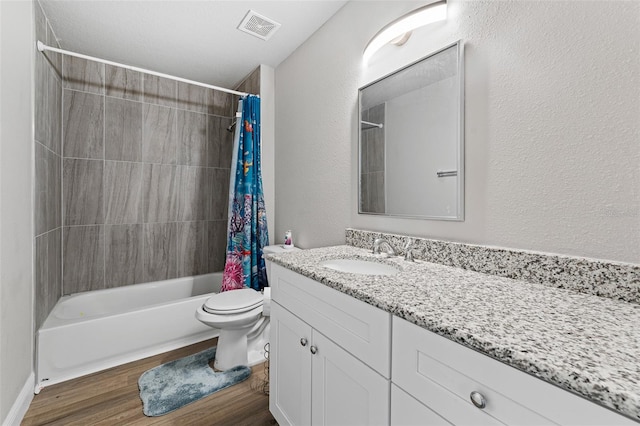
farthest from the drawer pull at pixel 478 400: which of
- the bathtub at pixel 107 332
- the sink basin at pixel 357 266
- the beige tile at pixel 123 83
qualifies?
the beige tile at pixel 123 83

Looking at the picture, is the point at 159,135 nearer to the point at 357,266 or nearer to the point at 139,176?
the point at 139,176

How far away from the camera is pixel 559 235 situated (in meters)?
0.92

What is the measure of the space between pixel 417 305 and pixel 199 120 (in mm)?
2876

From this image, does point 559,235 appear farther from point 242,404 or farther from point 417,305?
point 242,404

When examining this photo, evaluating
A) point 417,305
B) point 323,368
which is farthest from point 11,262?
point 417,305

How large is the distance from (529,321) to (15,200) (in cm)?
210

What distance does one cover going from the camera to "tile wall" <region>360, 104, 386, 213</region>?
5.09 ft

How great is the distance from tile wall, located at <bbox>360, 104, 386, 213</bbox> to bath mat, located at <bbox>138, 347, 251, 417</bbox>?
1.33 m

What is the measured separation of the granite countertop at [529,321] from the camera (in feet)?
1.42

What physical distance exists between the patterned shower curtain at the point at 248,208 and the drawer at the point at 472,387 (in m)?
1.82

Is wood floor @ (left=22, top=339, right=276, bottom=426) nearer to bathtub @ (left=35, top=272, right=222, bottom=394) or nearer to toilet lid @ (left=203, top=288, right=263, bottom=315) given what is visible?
bathtub @ (left=35, top=272, right=222, bottom=394)

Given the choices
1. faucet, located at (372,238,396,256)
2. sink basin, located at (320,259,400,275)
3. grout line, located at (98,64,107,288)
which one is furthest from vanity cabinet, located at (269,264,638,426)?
grout line, located at (98,64,107,288)

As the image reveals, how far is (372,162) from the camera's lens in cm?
161

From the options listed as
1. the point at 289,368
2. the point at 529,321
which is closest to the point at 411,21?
the point at 529,321
